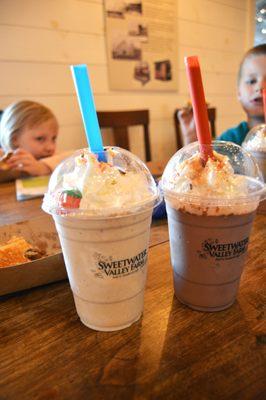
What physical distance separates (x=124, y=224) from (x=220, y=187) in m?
0.16

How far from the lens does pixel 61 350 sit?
0.40 metres

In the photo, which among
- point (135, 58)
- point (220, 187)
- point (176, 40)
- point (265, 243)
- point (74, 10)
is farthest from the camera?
point (176, 40)

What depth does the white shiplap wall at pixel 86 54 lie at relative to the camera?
200cm

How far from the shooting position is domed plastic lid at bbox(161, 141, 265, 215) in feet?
1.42

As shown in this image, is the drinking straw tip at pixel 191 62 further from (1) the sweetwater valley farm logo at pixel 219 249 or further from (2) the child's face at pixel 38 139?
(2) the child's face at pixel 38 139

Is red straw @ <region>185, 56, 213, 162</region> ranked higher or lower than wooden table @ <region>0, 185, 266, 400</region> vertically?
higher

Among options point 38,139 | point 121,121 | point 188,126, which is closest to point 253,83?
point 188,126

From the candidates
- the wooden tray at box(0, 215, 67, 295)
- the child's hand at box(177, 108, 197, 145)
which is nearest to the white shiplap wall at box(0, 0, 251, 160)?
the child's hand at box(177, 108, 197, 145)

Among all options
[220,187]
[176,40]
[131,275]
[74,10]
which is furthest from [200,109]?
[176,40]

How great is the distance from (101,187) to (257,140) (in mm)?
668

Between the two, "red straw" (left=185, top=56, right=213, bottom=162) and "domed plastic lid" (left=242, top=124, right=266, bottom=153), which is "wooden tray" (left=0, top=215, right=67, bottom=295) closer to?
"red straw" (left=185, top=56, right=213, bottom=162)

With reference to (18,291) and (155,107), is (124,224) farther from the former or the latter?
(155,107)

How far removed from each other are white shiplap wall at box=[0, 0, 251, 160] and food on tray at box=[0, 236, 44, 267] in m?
1.73

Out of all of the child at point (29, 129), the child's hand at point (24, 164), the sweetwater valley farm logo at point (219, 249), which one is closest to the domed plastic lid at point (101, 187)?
the sweetwater valley farm logo at point (219, 249)
